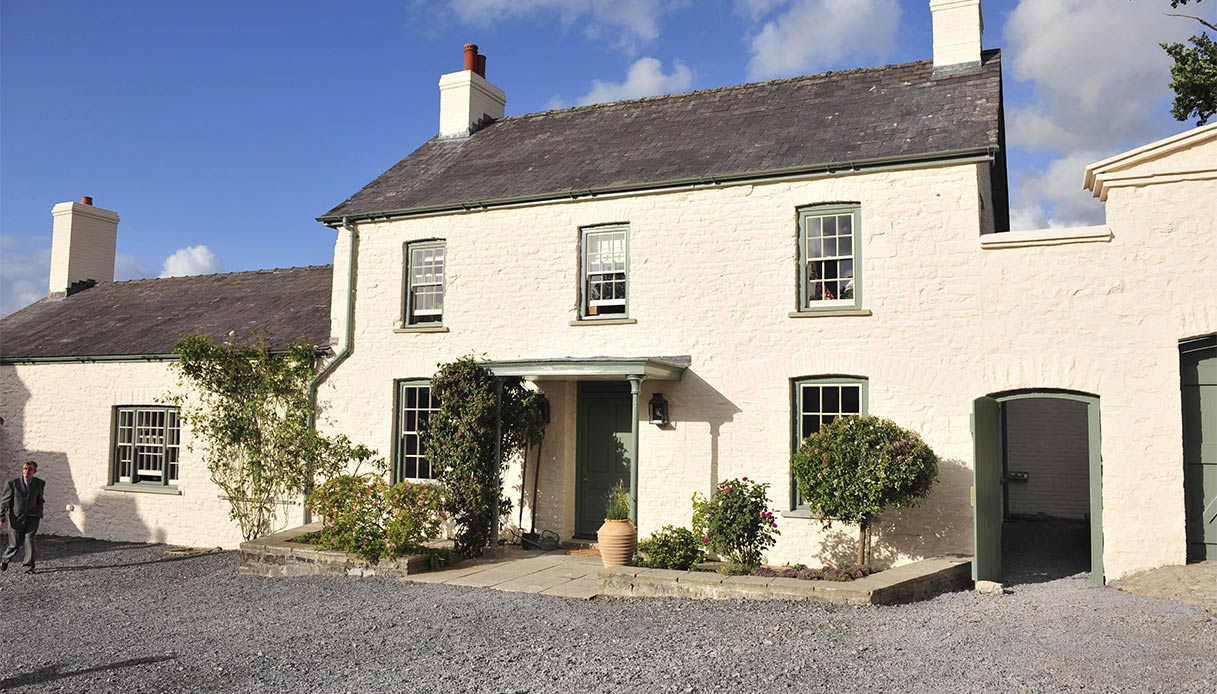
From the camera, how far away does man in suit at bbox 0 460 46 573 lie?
1291 centimetres

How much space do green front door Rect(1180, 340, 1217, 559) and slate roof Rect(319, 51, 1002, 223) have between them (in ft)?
11.2

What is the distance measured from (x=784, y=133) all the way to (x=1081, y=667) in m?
8.40

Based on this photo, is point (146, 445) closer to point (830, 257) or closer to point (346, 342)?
point (346, 342)

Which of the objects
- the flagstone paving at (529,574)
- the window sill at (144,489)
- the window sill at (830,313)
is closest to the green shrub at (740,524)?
the flagstone paving at (529,574)

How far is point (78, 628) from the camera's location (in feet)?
29.7

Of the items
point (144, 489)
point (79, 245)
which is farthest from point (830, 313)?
point (79, 245)

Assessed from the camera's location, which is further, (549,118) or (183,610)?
(549,118)

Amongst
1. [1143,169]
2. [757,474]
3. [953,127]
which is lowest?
[757,474]

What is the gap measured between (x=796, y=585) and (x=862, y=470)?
166cm

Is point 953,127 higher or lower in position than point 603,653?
higher

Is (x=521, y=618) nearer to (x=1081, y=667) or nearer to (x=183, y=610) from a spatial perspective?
(x=183, y=610)

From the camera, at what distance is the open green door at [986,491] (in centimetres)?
979

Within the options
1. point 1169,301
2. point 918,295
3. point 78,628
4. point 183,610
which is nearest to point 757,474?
point 918,295

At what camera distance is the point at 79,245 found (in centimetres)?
2156
